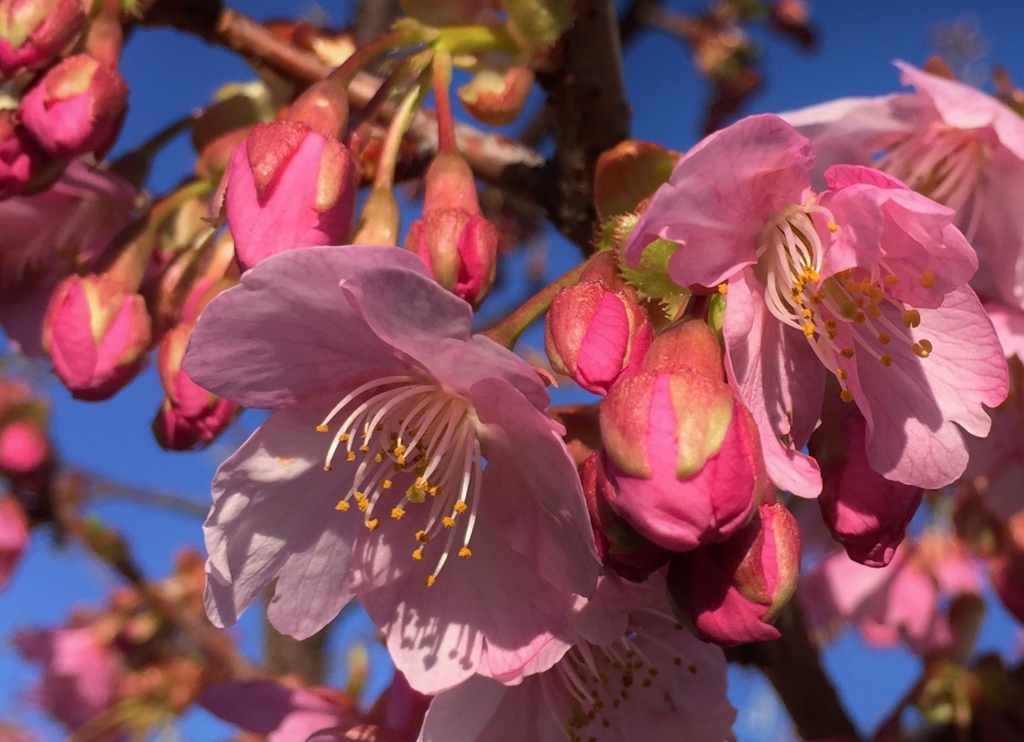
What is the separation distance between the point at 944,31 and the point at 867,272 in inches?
64.1

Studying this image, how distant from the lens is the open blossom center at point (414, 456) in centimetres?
73

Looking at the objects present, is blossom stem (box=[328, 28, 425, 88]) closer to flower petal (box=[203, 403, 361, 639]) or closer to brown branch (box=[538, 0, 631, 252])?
brown branch (box=[538, 0, 631, 252])

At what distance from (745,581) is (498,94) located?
610 millimetres

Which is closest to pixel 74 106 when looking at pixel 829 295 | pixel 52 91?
pixel 52 91

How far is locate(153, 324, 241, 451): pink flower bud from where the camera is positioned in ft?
2.54

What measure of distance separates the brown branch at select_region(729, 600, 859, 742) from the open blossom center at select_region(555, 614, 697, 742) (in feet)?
1.03

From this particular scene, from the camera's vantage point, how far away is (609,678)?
0.88m

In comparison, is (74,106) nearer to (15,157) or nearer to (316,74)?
(15,157)

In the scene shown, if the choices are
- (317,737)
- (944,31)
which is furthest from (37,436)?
(944,31)

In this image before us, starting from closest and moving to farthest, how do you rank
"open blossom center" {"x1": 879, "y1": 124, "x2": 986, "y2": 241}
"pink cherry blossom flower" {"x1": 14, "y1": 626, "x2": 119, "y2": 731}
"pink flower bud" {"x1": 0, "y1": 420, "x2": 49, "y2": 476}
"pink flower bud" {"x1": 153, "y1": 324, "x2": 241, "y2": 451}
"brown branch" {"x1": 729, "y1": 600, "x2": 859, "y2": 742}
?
"pink flower bud" {"x1": 153, "y1": 324, "x2": 241, "y2": 451} → "open blossom center" {"x1": 879, "y1": 124, "x2": 986, "y2": 241} → "brown branch" {"x1": 729, "y1": 600, "x2": 859, "y2": 742} → "pink flower bud" {"x1": 0, "y1": 420, "x2": 49, "y2": 476} → "pink cherry blossom flower" {"x1": 14, "y1": 626, "x2": 119, "y2": 731}

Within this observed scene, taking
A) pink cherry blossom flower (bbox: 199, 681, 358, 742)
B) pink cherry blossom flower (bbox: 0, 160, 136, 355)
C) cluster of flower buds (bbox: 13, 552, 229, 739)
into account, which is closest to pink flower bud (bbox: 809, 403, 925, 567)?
pink cherry blossom flower (bbox: 199, 681, 358, 742)

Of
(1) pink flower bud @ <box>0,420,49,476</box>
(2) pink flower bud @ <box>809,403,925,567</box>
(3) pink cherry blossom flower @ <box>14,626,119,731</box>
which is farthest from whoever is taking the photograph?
(3) pink cherry blossom flower @ <box>14,626,119,731</box>

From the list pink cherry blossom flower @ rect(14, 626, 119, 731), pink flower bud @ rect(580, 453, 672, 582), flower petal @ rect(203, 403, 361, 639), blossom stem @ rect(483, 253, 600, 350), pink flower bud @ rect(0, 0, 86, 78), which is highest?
pink flower bud @ rect(0, 0, 86, 78)

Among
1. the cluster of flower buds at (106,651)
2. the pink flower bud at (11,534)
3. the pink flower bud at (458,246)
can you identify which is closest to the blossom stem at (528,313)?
the pink flower bud at (458,246)
